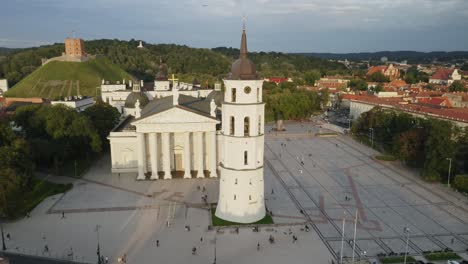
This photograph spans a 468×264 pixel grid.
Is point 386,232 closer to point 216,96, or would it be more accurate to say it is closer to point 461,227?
point 461,227

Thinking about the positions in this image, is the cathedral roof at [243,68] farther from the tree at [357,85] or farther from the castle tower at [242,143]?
the tree at [357,85]

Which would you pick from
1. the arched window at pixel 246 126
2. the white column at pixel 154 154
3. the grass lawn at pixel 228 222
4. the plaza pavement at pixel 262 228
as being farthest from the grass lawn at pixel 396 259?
the white column at pixel 154 154

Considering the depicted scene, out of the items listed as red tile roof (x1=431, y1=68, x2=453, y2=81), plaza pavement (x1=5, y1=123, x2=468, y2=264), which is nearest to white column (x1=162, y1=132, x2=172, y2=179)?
plaza pavement (x1=5, y1=123, x2=468, y2=264)

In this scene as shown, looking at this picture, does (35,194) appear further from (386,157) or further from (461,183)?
(386,157)

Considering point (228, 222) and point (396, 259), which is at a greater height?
point (228, 222)

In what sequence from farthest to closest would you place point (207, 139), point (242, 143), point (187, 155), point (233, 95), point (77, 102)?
1. point (77, 102)
2. point (207, 139)
3. point (187, 155)
4. point (242, 143)
5. point (233, 95)

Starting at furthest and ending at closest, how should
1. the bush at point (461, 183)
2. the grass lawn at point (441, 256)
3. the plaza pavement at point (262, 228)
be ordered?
the bush at point (461, 183) → the plaza pavement at point (262, 228) → the grass lawn at point (441, 256)

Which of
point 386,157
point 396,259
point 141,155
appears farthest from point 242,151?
point 386,157
